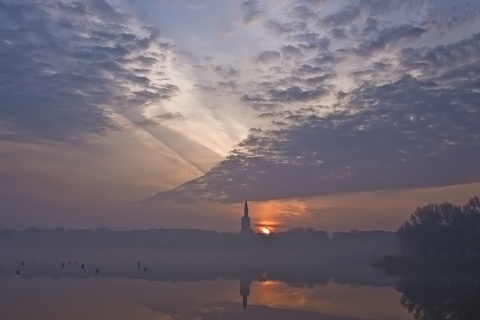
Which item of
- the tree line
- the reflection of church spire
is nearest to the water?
the reflection of church spire

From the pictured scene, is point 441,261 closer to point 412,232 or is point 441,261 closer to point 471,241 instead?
point 471,241

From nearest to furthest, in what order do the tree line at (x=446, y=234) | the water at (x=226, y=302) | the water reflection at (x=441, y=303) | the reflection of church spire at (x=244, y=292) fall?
the water reflection at (x=441, y=303)
the water at (x=226, y=302)
the reflection of church spire at (x=244, y=292)
the tree line at (x=446, y=234)

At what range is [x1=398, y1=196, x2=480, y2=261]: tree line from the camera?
106 metres

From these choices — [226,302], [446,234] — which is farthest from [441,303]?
[446,234]

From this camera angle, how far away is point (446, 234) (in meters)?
108

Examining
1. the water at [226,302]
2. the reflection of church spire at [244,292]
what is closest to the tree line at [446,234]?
the water at [226,302]

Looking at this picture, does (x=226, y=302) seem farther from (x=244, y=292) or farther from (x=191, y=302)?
(x=244, y=292)

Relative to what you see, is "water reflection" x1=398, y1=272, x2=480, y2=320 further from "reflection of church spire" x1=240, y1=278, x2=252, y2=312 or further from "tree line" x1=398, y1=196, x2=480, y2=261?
"tree line" x1=398, y1=196, x2=480, y2=261

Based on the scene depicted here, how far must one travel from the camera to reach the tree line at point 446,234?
348ft

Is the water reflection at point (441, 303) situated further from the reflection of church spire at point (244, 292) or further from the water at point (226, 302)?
the reflection of church spire at point (244, 292)

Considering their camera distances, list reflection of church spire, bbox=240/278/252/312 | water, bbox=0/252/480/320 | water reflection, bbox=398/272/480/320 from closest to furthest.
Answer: water reflection, bbox=398/272/480/320 → water, bbox=0/252/480/320 → reflection of church spire, bbox=240/278/252/312

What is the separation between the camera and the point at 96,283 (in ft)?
205

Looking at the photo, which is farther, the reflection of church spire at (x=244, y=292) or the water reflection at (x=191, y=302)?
the reflection of church spire at (x=244, y=292)

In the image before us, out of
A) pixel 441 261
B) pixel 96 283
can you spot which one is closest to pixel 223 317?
pixel 96 283
